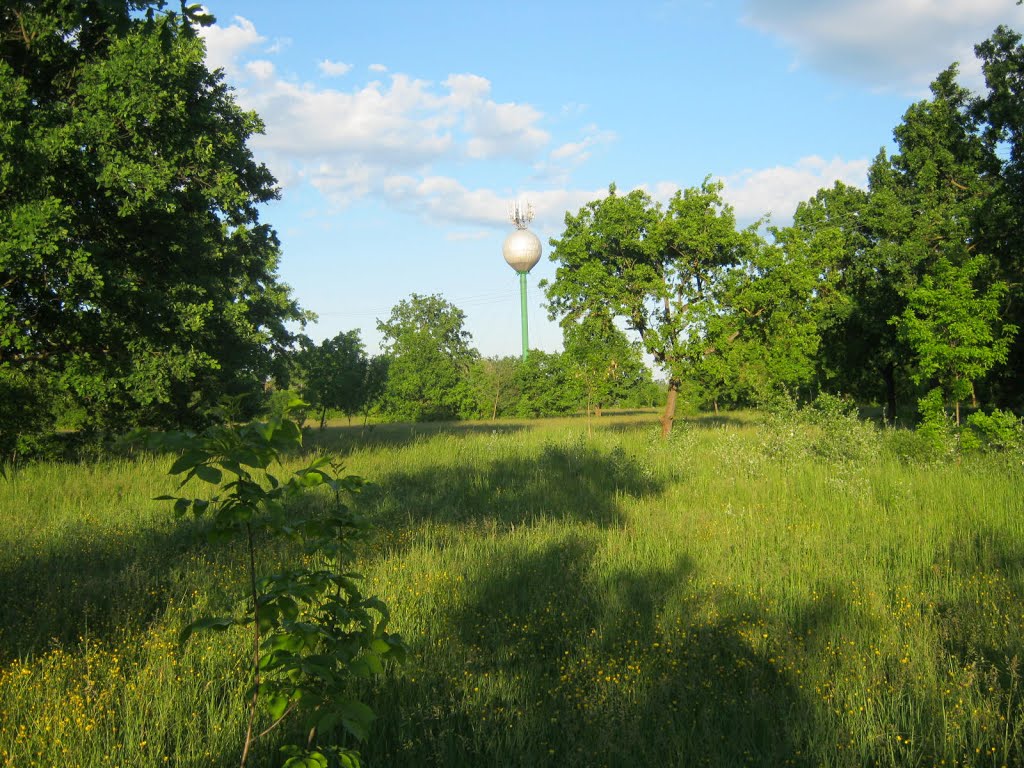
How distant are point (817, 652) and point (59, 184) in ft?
46.9

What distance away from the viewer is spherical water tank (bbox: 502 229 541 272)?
79625 millimetres

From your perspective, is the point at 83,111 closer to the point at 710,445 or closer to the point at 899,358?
the point at 710,445

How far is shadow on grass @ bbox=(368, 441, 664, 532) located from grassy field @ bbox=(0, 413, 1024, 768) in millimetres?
131

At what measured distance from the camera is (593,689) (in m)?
4.53

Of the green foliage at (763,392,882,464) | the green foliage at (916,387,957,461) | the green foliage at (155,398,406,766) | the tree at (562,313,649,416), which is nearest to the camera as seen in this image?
the green foliage at (155,398,406,766)

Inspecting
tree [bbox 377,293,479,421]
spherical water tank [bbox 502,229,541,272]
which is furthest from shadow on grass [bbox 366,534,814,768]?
spherical water tank [bbox 502,229,541,272]

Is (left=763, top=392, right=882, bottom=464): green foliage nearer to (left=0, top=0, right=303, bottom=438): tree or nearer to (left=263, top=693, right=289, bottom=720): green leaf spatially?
(left=0, top=0, right=303, bottom=438): tree

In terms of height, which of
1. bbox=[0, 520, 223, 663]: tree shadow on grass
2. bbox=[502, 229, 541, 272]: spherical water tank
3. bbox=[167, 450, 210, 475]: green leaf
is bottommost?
bbox=[0, 520, 223, 663]: tree shadow on grass

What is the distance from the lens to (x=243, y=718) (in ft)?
13.5

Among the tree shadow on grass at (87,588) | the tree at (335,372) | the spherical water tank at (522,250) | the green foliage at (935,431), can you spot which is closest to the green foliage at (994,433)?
the green foliage at (935,431)

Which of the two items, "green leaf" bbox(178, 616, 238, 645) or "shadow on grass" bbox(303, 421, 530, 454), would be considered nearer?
"green leaf" bbox(178, 616, 238, 645)

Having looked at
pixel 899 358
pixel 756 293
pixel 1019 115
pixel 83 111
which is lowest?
pixel 899 358

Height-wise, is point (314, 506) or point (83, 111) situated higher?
point (83, 111)

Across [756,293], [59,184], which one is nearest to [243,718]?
[59,184]
